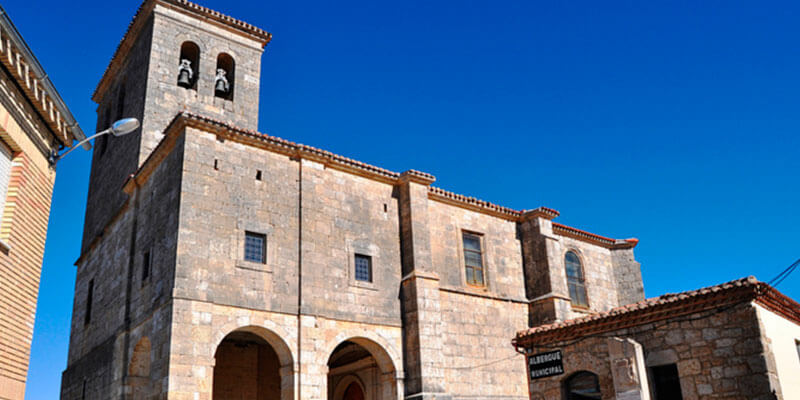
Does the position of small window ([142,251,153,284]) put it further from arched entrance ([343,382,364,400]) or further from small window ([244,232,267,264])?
arched entrance ([343,382,364,400])

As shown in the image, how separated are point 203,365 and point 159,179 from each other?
19.1ft

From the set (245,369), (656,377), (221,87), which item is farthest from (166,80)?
(656,377)

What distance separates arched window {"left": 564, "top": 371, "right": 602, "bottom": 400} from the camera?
1305cm

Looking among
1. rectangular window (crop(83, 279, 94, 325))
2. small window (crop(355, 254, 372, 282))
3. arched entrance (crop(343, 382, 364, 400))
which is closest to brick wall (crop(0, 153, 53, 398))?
small window (crop(355, 254, 372, 282))

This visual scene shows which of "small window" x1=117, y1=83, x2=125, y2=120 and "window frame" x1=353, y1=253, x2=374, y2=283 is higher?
"small window" x1=117, y1=83, x2=125, y2=120

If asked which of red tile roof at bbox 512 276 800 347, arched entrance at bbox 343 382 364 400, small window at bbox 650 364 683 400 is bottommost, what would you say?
small window at bbox 650 364 683 400

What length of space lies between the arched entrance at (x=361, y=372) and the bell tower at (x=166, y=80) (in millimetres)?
8850

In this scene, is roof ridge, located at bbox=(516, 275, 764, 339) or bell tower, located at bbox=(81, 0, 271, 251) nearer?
roof ridge, located at bbox=(516, 275, 764, 339)

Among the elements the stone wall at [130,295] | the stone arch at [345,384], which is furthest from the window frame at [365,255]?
the stone wall at [130,295]

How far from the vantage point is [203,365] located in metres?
14.6

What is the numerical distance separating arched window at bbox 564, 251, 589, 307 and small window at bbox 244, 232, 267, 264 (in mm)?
12016

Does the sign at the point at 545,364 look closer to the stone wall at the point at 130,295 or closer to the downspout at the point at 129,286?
the stone wall at the point at 130,295

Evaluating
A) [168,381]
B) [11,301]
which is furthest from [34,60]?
[168,381]

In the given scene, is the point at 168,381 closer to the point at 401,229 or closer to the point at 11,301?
the point at 11,301
